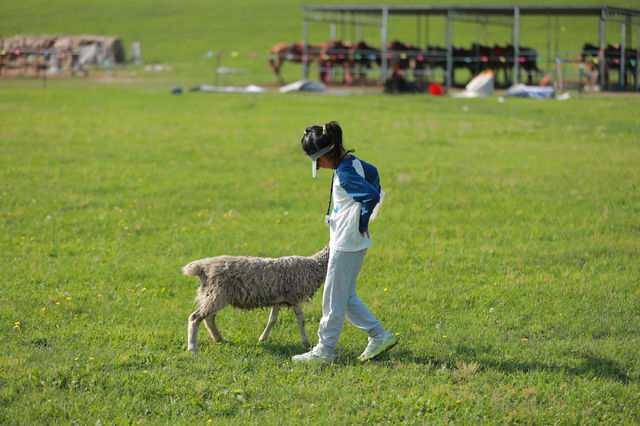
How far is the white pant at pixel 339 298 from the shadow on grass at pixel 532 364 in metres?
0.54

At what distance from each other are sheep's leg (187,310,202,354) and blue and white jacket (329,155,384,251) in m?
1.33

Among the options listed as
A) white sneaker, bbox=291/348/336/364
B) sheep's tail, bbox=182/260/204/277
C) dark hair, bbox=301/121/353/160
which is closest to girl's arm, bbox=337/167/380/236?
dark hair, bbox=301/121/353/160

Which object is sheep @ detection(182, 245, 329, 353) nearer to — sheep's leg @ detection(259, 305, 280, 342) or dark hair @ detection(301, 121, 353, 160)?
sheep's leg @ detection(259, 305, 280, 342)

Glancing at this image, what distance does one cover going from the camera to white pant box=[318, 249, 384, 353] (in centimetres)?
529

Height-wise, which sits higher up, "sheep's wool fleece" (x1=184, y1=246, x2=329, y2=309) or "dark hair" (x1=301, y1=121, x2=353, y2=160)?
"dark hair" (x1=301, y1=121, x2=353, y2=160)

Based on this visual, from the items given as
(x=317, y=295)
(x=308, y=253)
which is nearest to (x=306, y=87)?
(x=308, y=253)

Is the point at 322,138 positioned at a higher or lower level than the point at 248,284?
higher

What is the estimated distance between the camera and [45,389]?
486cm

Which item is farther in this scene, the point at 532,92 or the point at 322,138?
the point at 532,92

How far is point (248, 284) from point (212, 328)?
2.06ft

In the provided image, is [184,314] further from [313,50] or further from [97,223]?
[313,50]

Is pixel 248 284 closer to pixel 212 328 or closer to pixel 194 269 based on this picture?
pixel 194 269

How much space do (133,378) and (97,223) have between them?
17.3 feet

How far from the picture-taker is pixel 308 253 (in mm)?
8445
